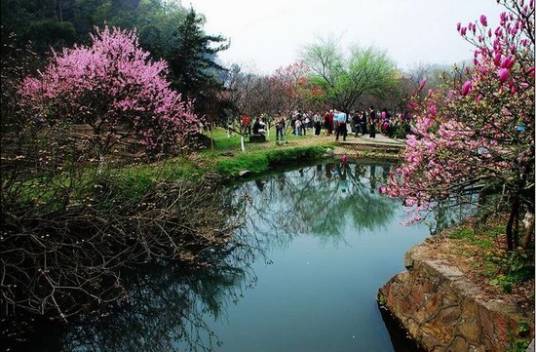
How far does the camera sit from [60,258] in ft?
22.7

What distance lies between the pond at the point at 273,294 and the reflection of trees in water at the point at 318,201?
0.26ft

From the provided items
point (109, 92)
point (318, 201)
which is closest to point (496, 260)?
point (318, 201)

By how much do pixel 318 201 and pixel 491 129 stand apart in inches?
391

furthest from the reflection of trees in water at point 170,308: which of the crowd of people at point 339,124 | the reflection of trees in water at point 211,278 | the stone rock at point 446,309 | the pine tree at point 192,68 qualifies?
the crowd of people at point 339,124

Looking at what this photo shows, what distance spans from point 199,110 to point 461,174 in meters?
14.5

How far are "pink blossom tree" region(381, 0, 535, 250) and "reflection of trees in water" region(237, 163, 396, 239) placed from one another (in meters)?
5.80

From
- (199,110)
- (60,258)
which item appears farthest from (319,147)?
(60,258)

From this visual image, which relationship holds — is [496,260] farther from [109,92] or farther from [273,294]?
[109,92]

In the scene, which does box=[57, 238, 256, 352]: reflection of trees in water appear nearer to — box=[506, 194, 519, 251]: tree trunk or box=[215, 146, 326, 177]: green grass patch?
box=[506, 194, 519, 251]: tree trunk

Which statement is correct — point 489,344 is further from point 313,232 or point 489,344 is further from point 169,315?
point 313,232

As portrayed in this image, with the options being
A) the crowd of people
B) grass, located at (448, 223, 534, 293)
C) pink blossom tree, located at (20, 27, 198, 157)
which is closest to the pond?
grass, located at (448, 223, 534, 293)

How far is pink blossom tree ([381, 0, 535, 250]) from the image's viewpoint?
427 cm

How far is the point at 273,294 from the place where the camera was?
7.73m

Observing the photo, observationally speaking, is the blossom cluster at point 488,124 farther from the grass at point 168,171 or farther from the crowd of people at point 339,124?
the crowd of people at point 339,124
